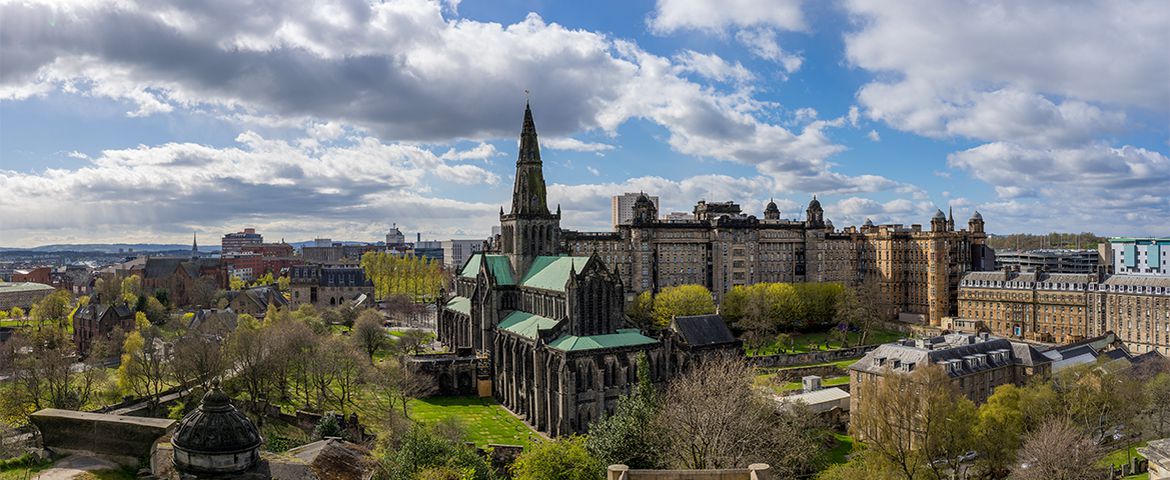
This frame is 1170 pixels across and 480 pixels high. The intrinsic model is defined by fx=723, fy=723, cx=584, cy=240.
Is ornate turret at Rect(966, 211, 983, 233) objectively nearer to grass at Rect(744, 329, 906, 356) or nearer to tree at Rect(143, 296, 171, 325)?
grass at Rect(744, 329, 906, 356)

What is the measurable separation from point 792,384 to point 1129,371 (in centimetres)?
2985

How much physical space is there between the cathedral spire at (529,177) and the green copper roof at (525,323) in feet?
39.1

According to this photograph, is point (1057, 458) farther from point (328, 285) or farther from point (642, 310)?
point (328, 285)

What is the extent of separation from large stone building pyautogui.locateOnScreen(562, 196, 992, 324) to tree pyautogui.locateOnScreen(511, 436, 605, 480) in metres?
68.0

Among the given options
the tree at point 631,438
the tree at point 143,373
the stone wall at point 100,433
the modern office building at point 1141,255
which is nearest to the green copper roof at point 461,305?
the tree at point 143,373

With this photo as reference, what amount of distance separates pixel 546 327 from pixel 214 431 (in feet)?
157

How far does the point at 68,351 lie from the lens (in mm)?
69438

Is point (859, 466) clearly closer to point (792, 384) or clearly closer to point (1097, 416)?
point (1097, 416)

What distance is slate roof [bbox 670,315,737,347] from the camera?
223ft

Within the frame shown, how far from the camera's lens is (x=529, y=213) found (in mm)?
80062

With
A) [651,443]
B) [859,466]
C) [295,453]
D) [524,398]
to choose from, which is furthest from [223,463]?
[524,398]

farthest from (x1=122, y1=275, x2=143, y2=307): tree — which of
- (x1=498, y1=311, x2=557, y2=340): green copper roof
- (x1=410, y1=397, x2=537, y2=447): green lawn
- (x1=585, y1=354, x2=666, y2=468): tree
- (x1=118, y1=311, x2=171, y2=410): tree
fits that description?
(x1=585, y1=354, x2=666, y2=468): tree

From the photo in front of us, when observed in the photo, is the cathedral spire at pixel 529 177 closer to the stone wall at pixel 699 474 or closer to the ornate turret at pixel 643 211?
the ornate turret at pixel 643 211

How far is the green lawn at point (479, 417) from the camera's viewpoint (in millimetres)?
57281
